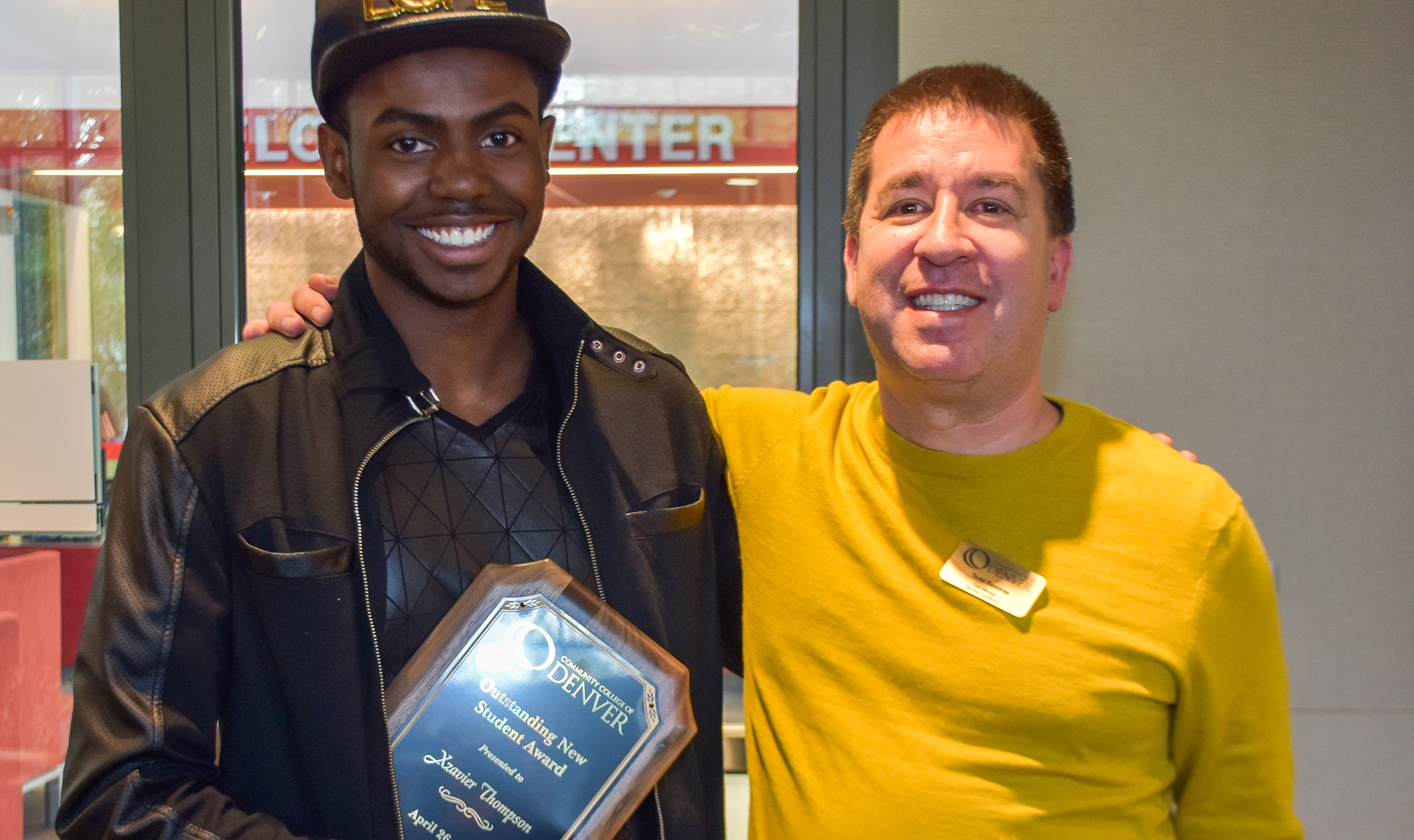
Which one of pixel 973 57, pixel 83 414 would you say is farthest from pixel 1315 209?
pixel 83 414

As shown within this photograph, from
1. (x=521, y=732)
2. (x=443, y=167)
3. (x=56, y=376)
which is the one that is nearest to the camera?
(x=521, y=732)

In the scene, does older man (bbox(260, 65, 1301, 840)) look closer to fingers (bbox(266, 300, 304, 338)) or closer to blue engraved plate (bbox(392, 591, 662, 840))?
blue engraved plate (bbox(392, 591, 662, 840))

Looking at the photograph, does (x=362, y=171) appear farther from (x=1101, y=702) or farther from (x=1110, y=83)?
(x=1110, y=83)

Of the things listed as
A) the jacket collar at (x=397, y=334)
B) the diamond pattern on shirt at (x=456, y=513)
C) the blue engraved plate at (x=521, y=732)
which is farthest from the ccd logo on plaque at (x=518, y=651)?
the jacket collar at (x=397, y=334)

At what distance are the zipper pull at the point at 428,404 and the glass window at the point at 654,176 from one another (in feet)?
4.00

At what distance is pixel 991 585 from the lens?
1383 mm

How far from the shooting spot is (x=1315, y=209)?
2.31 metres

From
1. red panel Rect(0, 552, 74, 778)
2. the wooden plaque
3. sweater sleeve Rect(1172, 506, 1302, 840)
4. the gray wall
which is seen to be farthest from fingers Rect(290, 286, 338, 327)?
red panel Rect(0, 552, 74, 778)

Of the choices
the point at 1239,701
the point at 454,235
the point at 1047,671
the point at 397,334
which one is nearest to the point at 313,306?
the point at 397,334

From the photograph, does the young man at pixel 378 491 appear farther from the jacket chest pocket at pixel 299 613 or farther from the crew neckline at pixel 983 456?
the crew neckline at pixel 983 456

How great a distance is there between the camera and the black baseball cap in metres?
1.28

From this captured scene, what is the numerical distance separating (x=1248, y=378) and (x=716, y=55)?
1529 mm

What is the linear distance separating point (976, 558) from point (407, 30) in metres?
1.06

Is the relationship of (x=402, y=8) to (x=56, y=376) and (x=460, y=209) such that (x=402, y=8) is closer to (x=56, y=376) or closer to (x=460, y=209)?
(x=460, y=209)
